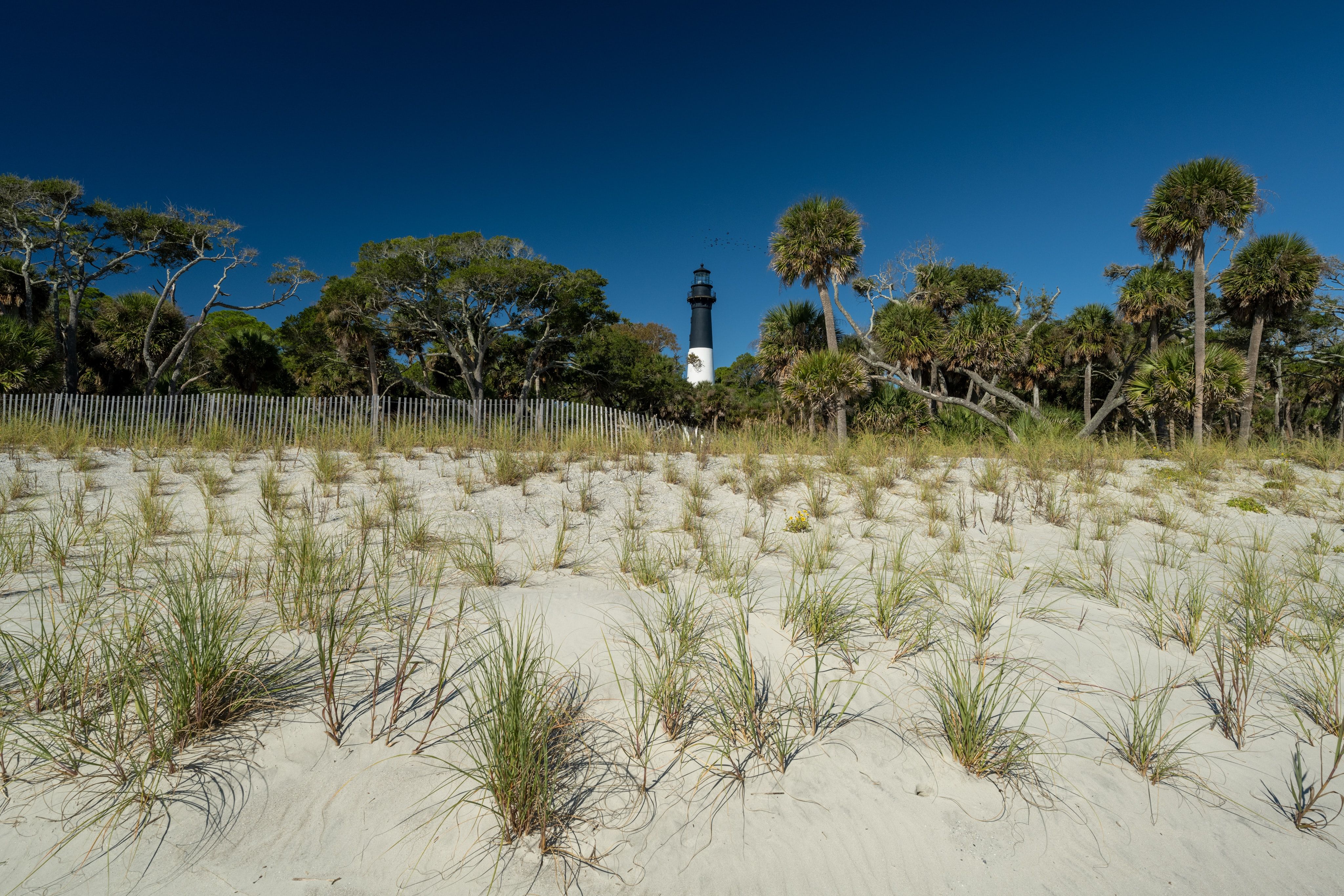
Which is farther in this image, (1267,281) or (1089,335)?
(1089,335)

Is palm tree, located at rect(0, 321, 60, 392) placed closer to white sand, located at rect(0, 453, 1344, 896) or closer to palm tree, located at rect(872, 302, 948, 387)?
white sand, located at rect(0, 453, 1344, 896)

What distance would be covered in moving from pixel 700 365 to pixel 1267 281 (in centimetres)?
3687

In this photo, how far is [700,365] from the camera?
5103 centimetres

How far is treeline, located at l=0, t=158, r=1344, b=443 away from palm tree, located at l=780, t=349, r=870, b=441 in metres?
0.08

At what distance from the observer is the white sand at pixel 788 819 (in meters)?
1.79

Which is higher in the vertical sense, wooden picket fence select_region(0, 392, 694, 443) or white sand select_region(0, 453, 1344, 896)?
wooden picket fence select_region(0, 392, 694, 443)

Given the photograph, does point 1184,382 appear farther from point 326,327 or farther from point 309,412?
point 326,327

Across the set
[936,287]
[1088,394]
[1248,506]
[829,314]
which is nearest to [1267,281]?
[1088,394]

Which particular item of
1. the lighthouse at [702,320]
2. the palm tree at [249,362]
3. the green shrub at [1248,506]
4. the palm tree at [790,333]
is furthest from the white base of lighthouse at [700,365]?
the green shrub at [1248,506]

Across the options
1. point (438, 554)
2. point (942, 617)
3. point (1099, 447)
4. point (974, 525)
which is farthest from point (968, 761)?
point (1099, 447)

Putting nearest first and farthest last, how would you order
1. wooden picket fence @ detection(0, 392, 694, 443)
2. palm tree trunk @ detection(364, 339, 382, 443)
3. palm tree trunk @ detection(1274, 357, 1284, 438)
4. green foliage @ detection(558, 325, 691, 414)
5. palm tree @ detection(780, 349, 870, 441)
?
wooden picket fence @ detection(0, 392, 694, 443) → palm tree @ detection(780, 349, 870, 441) → palm tree trunk @ detection(1274, 357, 1284, 438) → palm tree trunk @ detection(364, 339, 382, 443) → green foliage @ detection(558, 325, 691, 414)

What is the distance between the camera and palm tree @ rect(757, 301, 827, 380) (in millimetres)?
23125

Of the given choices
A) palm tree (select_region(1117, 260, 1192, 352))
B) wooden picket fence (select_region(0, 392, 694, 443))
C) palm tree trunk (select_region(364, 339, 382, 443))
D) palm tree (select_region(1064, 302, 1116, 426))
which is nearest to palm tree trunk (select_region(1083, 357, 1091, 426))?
palm tree (select_region(1064, 302, 1116, 426))

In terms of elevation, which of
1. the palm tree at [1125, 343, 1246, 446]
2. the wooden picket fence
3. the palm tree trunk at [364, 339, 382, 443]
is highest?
the palm tree trunk at [364, 339, 382, 443]
